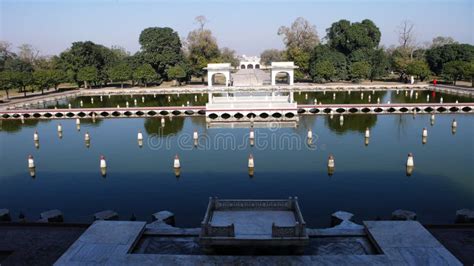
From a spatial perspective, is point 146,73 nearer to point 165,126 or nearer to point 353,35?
point 165,126

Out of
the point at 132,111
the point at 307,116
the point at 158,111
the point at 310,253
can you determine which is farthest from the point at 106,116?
the point at 310,253

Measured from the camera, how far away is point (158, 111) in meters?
48.5

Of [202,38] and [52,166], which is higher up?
[202,38]

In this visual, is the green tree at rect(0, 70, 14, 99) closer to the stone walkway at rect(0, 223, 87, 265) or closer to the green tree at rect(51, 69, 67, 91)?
the green tree at rect(51, 69, 67, 91)

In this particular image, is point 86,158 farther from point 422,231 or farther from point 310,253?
point 422,231

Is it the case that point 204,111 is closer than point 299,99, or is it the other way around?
point 204,111

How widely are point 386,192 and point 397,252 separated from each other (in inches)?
429

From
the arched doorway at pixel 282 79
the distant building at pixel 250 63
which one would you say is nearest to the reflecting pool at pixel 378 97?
the arched doorway at pixel 282 79

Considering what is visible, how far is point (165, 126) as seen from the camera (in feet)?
138

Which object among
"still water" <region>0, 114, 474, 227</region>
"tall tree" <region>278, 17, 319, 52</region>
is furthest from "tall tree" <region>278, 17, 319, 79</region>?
"still water" <region>0, 114, 474, 227</region>

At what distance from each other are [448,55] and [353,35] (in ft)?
58.2

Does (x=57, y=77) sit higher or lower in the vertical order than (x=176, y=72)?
lower

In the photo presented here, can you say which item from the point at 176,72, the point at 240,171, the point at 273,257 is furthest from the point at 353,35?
the point at 273,257

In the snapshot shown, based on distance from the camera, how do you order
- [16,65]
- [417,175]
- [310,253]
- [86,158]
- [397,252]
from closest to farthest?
[397,252], [310,253], [417,175], [86,158], [16,65]
